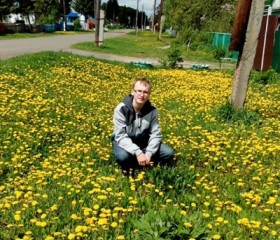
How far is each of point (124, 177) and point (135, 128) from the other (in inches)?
26.1

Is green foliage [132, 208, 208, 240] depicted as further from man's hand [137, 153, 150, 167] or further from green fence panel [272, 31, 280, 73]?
green fence panel [272, 31, 280, 73]

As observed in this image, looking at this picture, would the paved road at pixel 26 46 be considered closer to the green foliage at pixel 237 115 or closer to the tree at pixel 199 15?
the green foliage at pixel 237 115

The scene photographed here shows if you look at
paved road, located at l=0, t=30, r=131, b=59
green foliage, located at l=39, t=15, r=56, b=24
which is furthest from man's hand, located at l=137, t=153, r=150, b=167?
green foliage, located at l=39, t=15, r=56, b=24

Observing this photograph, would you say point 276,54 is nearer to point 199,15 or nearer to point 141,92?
point 141,92

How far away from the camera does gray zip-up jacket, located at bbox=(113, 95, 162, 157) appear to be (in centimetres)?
520

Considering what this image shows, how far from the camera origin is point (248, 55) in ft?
27.9

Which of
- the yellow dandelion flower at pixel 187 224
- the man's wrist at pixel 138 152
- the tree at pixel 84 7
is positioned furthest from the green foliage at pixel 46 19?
the yellow dandelion flower at pixel 187 224

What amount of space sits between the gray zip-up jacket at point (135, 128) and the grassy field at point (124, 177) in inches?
14.4

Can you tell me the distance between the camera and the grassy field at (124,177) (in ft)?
12.3

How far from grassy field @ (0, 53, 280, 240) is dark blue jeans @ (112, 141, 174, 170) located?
0.50 feet

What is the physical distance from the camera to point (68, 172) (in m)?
4.96

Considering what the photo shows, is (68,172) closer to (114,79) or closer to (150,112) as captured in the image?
(150,112)


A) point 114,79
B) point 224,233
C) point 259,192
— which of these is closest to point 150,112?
point 259,192

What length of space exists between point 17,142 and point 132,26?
15874 centimetres
